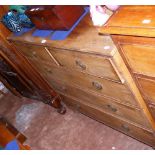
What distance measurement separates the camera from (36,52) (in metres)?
2.39

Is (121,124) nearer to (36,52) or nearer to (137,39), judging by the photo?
(36,52)

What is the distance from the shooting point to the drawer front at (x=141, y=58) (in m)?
1.28

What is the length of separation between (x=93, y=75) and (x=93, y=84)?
16cm

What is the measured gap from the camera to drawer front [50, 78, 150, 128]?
77.7 inches

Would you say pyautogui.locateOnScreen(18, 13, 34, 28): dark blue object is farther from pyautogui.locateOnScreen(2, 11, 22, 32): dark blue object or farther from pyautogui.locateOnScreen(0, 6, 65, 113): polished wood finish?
pyautogui.locateOnScreen(0, 6, 65, 113): polished wood finish

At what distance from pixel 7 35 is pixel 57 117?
128 cm

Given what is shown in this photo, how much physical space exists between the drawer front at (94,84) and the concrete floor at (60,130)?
75 centimetres

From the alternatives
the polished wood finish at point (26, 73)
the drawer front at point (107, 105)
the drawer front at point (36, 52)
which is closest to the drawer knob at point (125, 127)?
the drawer front at point (107, 105)

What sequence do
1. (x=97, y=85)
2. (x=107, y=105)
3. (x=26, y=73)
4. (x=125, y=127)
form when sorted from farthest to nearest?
(x=26, y=73)
(x=125, y=127)
(x=107, y=105)
(x=97, y=85)

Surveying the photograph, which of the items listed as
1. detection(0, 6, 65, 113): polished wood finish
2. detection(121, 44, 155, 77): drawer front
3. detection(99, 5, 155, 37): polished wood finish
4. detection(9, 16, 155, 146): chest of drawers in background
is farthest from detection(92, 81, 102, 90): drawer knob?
detection(0, 6, 65, 113): polished wood finish

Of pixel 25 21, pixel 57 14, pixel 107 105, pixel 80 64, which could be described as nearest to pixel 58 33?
pixel 57 14

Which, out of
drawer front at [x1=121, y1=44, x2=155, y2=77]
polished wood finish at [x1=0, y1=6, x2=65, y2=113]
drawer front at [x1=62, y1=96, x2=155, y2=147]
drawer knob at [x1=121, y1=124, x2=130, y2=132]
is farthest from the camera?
polished wood finish at [x1=0, y1=6, x2=65, y2=113]

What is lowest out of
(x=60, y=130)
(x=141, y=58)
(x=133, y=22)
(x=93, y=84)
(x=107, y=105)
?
(x=60, y=130)

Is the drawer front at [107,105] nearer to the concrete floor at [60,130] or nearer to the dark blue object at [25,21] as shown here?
the concrete floor at [60,130]
